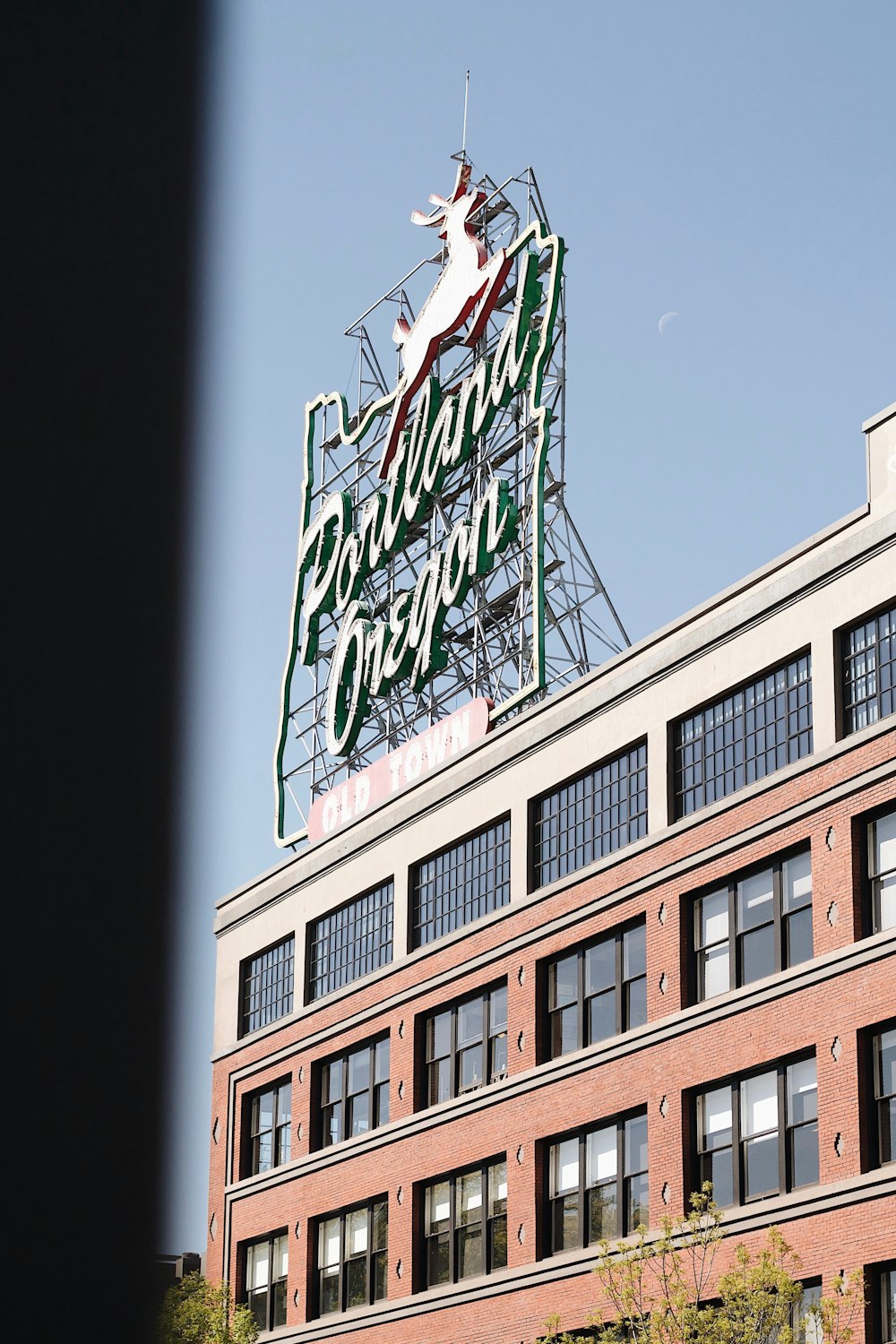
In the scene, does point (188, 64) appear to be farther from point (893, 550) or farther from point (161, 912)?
point (893, 550)

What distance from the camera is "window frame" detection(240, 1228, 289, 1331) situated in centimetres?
4947

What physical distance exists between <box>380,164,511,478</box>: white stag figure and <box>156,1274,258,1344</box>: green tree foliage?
24861 millimetres

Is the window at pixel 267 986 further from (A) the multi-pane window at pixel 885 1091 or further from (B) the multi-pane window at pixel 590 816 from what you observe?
(A) the multi-pane window at pixel 885 1091

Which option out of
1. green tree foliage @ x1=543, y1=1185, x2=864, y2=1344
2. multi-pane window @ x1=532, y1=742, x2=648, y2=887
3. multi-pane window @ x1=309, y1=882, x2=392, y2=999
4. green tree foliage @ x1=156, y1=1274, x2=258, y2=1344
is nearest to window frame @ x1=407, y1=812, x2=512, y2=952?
multi-pane window @ x1=309, y1=882, x2=392, y2=999

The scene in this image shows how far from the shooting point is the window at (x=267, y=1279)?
4962 cm

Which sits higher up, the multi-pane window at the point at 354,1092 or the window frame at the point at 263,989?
the window frame at the point at 263,989

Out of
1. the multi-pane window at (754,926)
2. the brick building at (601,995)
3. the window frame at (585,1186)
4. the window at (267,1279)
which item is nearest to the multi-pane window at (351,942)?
the brick building at (601,995)

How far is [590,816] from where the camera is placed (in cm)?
4222

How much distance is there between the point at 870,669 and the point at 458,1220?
16.5 metres

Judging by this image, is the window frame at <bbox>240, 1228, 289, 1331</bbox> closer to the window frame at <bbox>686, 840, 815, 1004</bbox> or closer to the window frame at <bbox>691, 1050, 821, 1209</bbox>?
the window frame at <bbox>691, 1050, 821, 1209</bbox>

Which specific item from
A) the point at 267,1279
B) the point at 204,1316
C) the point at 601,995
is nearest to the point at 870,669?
the point at 601,995

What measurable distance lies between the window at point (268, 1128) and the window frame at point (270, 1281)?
6.05 ft

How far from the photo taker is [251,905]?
55438 mm

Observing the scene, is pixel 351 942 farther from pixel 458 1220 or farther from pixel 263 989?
pixel 458 1220
